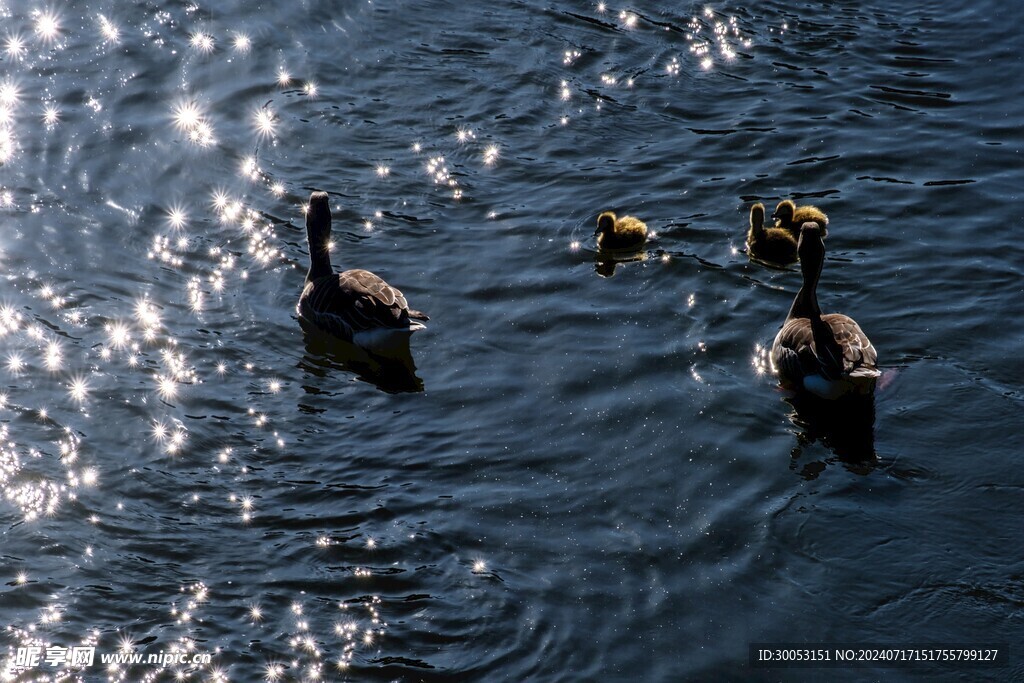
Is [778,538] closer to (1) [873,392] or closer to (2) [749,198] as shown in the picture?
(1) [873,392]

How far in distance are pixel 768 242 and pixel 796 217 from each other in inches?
25.7

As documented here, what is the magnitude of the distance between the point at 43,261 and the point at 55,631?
606cm

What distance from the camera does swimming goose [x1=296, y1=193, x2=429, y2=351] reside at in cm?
1234

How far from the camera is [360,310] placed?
12500mm

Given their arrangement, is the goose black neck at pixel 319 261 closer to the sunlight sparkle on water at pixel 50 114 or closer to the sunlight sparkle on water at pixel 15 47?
the sunlight sparkle on water at pixel 50 114

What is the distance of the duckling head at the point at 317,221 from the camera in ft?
44.2

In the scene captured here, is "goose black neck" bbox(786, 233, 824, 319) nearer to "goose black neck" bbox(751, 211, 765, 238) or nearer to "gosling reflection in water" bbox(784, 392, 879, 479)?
"gosling reflection in water" bbox(784, 392, 879, 479)

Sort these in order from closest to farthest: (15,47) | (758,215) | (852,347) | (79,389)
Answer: (852,347)
(79,389)
(758,215)
(15,47)

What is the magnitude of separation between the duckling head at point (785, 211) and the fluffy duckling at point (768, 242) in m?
0.21

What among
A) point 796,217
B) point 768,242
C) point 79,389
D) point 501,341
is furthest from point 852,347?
point 79,389

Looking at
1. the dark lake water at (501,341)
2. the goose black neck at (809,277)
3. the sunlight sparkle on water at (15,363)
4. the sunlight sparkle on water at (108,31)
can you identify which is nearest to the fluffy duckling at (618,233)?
the dark lake water at (501,341)

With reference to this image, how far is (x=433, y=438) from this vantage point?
1127cm

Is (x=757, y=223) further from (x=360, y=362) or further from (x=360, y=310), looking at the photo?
(x=360, y=362)

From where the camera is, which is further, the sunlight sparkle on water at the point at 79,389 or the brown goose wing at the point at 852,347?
the sunlight sparkle on water at the point at 79,389
